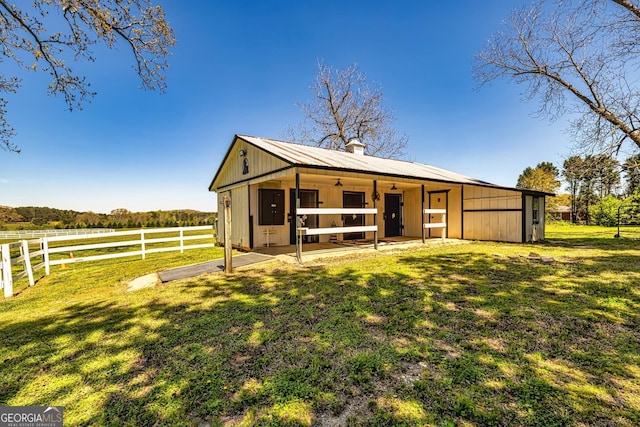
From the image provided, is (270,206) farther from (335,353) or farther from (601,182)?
(601,182)

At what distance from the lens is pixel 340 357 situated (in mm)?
2553

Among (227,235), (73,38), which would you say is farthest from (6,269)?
(73,38)

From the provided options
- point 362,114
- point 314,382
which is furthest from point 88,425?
point 362,114

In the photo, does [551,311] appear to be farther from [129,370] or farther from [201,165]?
[201,165]

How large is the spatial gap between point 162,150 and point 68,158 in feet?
26.7

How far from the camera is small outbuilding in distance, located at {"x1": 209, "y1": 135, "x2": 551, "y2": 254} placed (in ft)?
29.8

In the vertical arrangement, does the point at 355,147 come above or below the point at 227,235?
above

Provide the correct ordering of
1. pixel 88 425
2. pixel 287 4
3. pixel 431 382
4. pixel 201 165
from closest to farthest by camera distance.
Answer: pixel 88 425 → pixel 431 382 → pixel 287 4 → pixel 201 165

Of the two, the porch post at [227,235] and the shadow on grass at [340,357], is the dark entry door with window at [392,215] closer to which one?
the shadow on grass at [340,357]

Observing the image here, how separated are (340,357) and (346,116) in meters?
22.8

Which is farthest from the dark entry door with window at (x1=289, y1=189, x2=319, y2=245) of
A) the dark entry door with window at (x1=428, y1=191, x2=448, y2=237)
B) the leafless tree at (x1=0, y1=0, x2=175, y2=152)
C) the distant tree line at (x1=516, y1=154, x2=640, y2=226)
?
the distant tree line at (x1=516, y1=154, x2=640, y2=226)

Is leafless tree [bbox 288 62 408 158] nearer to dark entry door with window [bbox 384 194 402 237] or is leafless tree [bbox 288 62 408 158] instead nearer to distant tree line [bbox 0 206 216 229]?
dark entry door with window [bbox 384 194 402 237]

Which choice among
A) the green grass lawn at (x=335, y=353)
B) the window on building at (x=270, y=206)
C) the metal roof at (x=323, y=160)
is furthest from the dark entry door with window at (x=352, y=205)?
the green grass lawn at (x=335, y=353)

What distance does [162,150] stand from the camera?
19109 millimetres
